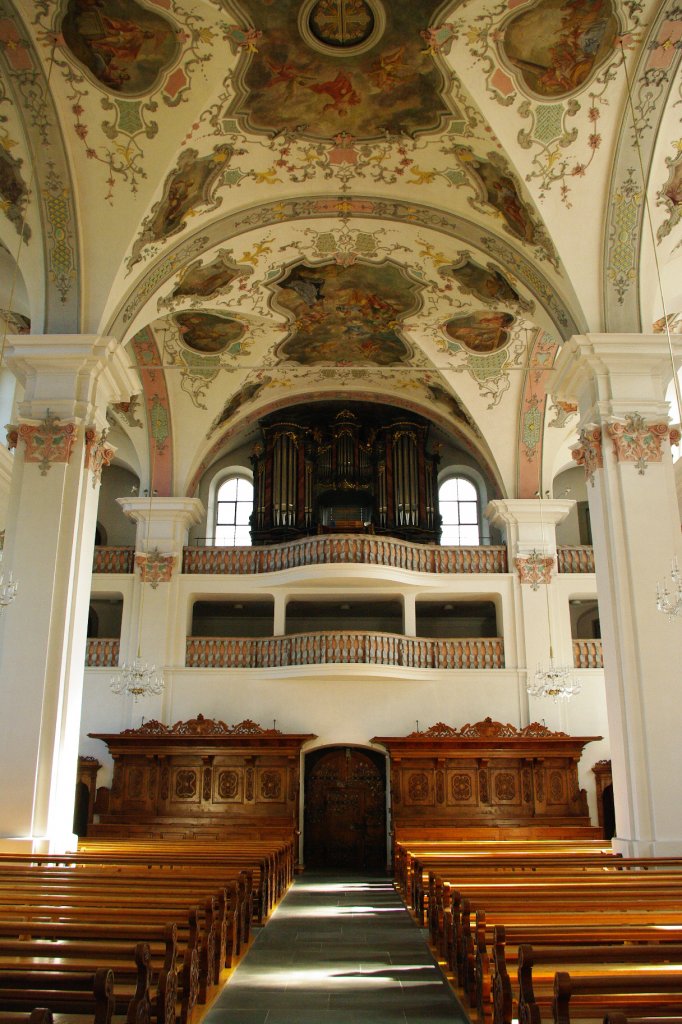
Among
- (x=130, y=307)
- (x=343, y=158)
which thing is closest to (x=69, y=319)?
(x=130, y=307)

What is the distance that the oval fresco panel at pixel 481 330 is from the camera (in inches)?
671

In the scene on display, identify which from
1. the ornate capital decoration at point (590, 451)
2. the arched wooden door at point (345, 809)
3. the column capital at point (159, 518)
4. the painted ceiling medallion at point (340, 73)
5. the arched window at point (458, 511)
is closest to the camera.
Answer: the painted ceiling medallion at point (340, 73)

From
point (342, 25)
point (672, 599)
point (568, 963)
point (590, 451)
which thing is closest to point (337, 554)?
point (590, 451)

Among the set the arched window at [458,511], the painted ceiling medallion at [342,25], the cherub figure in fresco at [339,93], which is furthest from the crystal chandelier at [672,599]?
the arched window at [458,511]

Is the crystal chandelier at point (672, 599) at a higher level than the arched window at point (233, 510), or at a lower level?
lower

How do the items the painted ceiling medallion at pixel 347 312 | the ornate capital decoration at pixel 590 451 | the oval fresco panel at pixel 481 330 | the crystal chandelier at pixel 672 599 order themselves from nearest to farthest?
the crystal chandelier at pixel 672 599 < the ornate capital decoration at pixel 590 451 < the painted ceiling medallion at pixel 347 312 < the oval fresco panel at pixel 481 330

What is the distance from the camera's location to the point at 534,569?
1992 centimetres

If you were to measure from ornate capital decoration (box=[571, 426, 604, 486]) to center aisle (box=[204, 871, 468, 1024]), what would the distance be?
6238 millimetres

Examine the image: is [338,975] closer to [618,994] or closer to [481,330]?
[618,994]

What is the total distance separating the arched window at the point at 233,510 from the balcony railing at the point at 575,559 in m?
7.54

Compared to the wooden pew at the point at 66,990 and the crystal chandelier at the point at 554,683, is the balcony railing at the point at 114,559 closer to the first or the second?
the crystal chandelier at the point at 554,683

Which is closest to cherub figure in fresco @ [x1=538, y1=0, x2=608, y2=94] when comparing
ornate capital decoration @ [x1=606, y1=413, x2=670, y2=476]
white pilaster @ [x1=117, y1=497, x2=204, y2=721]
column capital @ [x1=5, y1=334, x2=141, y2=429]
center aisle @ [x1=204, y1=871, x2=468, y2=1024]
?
ornate capital decoration @ [x1=606, y1=413, x2=670, y2=476]

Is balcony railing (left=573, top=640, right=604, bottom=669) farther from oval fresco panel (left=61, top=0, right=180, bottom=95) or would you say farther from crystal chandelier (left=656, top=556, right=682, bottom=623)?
oval fresco panel (left=61, top=0, right=180, bottom=95)

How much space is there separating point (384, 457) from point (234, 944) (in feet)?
47.8
